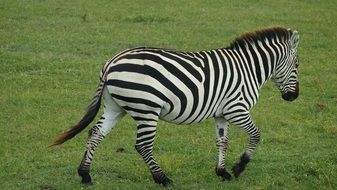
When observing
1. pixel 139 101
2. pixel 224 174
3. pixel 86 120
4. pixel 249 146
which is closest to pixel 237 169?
pixel 224 174

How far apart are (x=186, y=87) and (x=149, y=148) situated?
0.88 m

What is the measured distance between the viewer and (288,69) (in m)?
9.22

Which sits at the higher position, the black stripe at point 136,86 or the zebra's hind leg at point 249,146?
the black stripe at point 136,86

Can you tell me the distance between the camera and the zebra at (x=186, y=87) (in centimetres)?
763

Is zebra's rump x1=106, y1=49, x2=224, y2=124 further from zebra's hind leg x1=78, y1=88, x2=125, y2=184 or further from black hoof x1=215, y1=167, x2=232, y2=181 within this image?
black hoof x1=215, y1=167, x2=232, y2=181

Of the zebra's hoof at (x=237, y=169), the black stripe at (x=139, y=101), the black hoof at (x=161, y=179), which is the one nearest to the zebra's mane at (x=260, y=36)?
the zebra's hoof at (x=237, y=169)

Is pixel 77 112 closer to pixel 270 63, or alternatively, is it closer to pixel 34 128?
pixel 34 128

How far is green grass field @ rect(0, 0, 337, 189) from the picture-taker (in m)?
8.73

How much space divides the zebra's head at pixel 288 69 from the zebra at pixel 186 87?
0.01 metres

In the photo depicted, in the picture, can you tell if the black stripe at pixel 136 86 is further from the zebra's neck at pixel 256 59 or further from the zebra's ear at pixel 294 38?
the zebra's ear at pixel 294 38

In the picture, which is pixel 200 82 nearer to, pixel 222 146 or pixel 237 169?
pixel 222 146

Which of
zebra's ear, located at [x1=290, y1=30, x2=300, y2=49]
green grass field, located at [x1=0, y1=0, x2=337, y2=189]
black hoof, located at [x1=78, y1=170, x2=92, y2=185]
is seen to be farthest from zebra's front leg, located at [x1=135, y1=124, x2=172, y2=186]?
zebra's ear, located at [x1=290, y1=30, x2=300, y2=49]

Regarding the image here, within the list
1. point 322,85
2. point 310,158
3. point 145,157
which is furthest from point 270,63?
point 322,85

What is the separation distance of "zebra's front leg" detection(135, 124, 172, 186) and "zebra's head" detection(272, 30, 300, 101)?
233 centimetres
